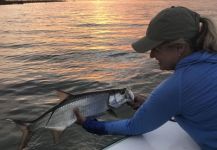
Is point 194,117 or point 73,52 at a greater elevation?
point 194,117

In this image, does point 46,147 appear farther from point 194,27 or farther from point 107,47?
point 107,47

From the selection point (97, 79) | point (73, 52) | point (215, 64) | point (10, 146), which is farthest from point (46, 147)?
point (73, 52)

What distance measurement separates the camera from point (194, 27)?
337 centimetres

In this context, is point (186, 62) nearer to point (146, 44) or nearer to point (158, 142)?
point (146, 44)

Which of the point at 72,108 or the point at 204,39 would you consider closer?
the point at 204,39

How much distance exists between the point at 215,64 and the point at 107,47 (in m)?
15.8

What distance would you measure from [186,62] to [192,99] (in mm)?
303

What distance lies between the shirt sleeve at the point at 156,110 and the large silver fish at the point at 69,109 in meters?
0.56

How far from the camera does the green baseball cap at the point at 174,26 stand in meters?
3.35

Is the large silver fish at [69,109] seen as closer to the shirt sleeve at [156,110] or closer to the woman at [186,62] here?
the shirt sleeve at [156,110]

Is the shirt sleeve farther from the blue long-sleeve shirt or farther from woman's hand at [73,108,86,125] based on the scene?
woman's hand at [73,108,86,125]

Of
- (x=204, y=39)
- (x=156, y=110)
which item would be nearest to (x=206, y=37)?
(x=204, y=39)

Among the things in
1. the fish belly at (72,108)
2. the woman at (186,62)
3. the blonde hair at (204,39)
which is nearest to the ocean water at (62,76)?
the fish belly at (72,108)

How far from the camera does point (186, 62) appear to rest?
3402 millimetres
